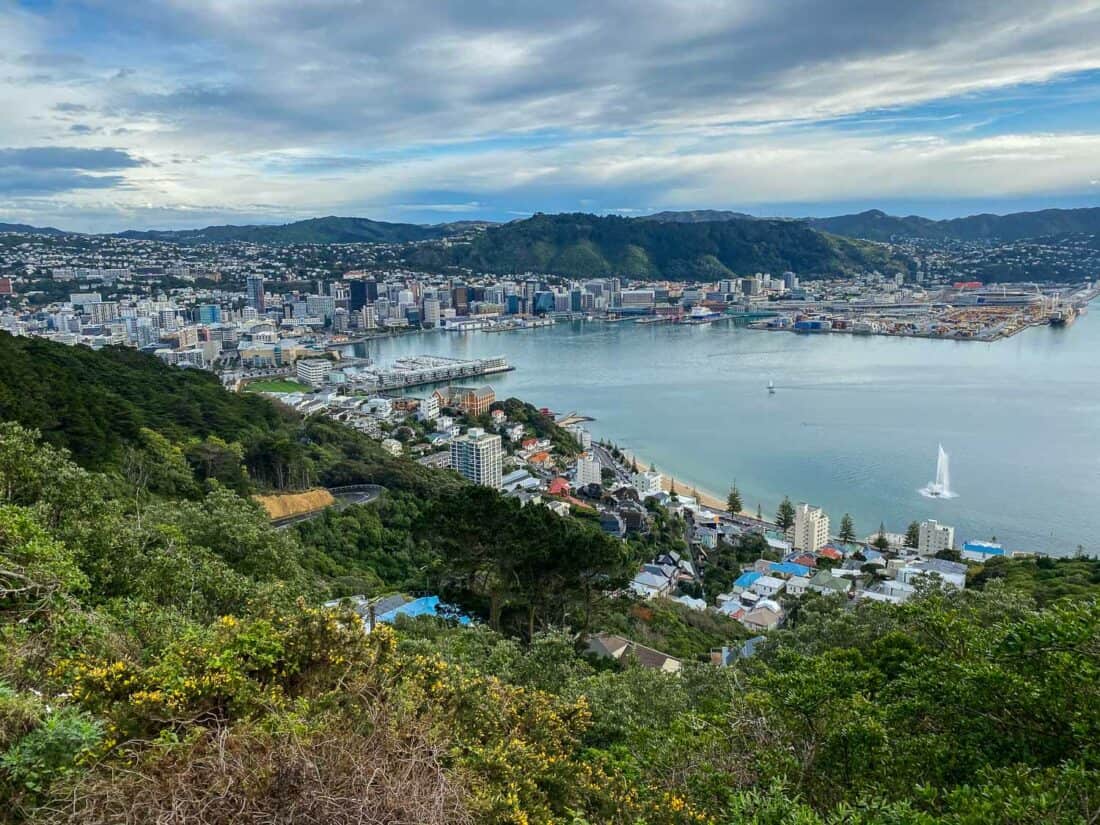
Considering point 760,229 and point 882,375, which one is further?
point 760,229

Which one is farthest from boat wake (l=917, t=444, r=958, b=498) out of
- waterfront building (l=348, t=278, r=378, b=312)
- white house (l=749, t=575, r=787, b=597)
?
waterfront building (l=348, t=278, r=378, b=312)

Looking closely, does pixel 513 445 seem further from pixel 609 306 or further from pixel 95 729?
pixel 609 306

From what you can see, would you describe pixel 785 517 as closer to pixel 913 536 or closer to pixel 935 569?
pixel 913 536

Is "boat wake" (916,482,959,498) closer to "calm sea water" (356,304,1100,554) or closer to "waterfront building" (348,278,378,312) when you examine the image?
"calm sea water" (356,304,1100,554)

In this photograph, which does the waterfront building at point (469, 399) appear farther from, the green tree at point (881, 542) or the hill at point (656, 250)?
the hill at point (656, 250)

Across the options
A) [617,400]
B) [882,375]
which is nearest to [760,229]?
[882,375]

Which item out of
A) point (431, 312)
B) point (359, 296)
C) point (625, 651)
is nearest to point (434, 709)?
point (625, 651)

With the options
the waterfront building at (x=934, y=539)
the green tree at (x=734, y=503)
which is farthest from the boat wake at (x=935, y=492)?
the green tree at (x=734, y=503)
